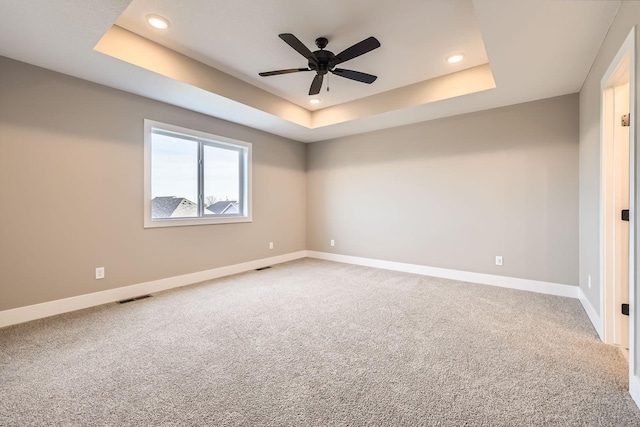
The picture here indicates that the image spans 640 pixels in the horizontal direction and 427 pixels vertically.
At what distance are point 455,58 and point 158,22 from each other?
9.78ft

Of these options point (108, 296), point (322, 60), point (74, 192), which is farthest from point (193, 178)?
point (322, 60)

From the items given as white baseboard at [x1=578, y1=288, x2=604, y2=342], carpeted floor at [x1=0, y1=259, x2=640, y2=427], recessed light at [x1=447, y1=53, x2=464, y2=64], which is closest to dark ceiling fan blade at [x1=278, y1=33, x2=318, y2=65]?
recessed light at [x1=447, y1=53, x2=464, y2=64]

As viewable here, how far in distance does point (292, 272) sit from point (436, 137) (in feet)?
10.2

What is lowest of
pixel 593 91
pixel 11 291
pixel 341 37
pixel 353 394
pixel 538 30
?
pixel 353 394

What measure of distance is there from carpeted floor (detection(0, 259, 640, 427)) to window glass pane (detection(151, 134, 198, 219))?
1.28 metres

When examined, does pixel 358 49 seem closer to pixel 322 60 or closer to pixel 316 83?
pixel 322 60

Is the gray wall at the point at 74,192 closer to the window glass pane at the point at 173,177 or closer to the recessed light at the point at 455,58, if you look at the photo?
the window glass pane at the point at 173,177

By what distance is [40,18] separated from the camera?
2014 millimetres

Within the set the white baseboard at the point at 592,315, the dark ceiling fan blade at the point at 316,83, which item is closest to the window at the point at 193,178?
the dark ceiling fan blade at the point at 316,83

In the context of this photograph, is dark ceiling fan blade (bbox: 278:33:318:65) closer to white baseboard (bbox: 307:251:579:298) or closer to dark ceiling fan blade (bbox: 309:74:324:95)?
dark ceiling fan blade (bbox: 309:74:324:95)

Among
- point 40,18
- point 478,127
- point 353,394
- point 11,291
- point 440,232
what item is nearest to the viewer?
point 353,394

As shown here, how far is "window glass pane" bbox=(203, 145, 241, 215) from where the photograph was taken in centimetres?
432

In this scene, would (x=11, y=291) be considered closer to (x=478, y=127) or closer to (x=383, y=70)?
(x=383, y=70)

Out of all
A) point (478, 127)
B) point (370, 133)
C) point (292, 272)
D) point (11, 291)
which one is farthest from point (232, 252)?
point (478, 127)
